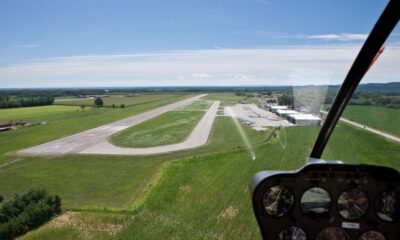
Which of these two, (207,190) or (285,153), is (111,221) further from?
(285,153)

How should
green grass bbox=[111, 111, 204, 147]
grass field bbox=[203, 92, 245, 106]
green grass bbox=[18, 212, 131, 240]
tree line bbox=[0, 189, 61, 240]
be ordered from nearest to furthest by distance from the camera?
green grass bbox=[18, 212, 131, 240] < tree line bbox=[0, 189, 61, 240] < green grass bbox=[111, 111, 204, 147] < grass field bbox=[203, 92, 245, 106]

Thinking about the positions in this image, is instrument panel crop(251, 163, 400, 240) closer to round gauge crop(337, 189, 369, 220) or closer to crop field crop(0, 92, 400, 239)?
round gauge crop(337, 189, 369, 220)

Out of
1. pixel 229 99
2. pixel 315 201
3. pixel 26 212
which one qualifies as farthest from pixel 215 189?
pixel 229 99

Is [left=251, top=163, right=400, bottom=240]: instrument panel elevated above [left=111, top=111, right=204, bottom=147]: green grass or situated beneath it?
elevated above

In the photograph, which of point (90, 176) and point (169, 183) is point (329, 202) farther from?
point (90, 176)

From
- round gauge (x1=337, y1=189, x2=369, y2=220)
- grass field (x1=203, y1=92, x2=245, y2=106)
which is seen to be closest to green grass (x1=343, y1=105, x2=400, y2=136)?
round gauge (x1=337, y1=189, x2=369, y2=220)

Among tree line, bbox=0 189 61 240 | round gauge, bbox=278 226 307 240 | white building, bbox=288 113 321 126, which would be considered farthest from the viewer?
tree line, bbox=0 189 61 240

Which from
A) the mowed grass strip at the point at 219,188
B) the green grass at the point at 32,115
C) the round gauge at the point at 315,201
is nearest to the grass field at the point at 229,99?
the green grass at the point at 32,115
